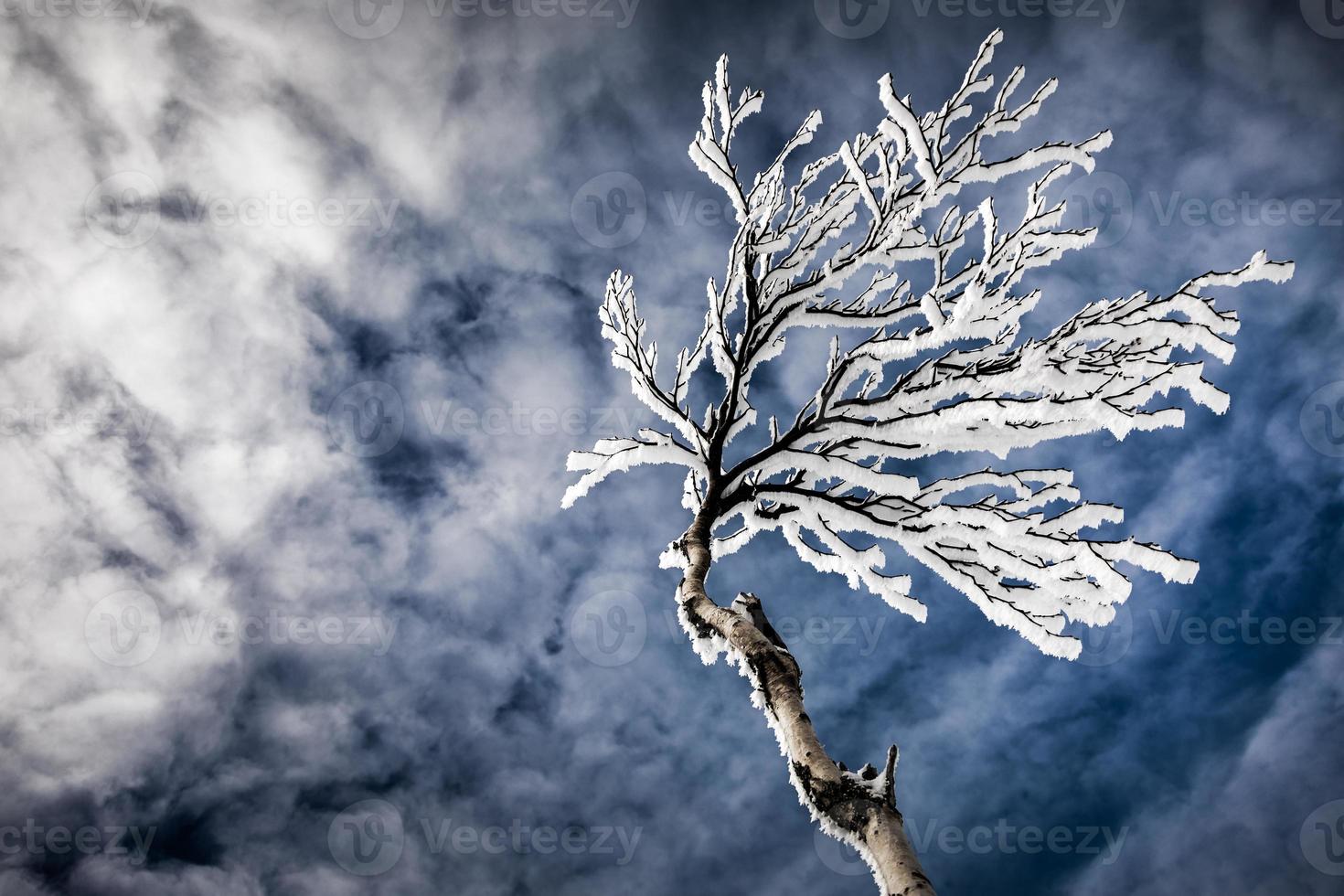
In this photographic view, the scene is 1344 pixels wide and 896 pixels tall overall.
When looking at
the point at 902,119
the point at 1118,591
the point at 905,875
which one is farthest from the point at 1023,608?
the point at 902,119

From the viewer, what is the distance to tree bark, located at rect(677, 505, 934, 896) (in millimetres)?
2289

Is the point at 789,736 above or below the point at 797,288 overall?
below

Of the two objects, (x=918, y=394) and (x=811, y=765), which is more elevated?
(x=918, y=394)

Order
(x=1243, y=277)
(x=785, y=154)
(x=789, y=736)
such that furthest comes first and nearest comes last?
(x=785, y=154)
(x=1243, y=277)
(x=789, y=736)

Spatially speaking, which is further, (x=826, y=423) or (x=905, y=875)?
(x=826, y=423)

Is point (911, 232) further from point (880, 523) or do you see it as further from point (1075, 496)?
point (1075, 496)

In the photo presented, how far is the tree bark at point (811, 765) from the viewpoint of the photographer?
229cm

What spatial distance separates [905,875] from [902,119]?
4.07 m

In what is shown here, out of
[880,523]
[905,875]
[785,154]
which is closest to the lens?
[905,875]

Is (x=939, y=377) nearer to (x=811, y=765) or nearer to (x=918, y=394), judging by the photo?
(x=918, y=394)

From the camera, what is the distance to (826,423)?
422 centimetres

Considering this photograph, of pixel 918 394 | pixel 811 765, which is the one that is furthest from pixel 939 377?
pixel 811 765

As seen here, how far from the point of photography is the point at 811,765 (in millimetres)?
2689

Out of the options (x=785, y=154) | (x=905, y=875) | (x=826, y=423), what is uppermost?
(x=785, y=154)
